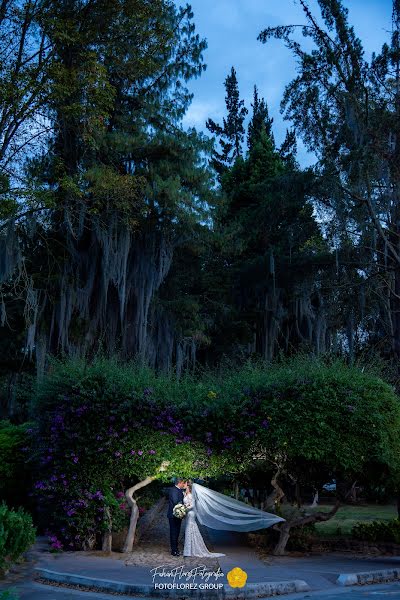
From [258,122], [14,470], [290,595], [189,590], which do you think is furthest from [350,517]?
[258,122]

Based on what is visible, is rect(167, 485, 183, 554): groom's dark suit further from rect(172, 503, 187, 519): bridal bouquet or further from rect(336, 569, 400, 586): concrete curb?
rect(336, 569, 400, 586): concrete curb

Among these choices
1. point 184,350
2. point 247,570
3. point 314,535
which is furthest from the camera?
point 184,350

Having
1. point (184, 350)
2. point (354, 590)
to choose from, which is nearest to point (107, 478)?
point (354, 590)

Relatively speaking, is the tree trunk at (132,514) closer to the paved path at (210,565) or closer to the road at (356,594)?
the paved path at (210,565)

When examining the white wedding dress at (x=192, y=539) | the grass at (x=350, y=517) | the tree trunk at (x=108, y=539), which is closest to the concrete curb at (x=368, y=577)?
the white wedding dress at (x=192, y=539)

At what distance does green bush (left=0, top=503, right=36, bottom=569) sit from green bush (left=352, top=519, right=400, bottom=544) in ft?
27.7


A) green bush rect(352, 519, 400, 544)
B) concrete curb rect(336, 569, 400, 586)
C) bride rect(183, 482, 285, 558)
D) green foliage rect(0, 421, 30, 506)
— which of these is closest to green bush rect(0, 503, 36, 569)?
bride rect(183, 482, 285, 558)

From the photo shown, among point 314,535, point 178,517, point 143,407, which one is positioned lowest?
point 314,535

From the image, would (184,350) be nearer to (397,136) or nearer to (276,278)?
(276,278)

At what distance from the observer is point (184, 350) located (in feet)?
80.4

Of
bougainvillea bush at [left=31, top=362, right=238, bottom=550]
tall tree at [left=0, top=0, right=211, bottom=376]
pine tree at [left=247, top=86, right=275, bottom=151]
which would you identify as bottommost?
bougainvillea bush at [left=31, top=362, right=238, bottom=550]

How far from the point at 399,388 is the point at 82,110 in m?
11.3

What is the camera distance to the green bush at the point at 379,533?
15.2m

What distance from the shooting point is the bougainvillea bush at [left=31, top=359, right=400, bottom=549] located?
40.3ft
